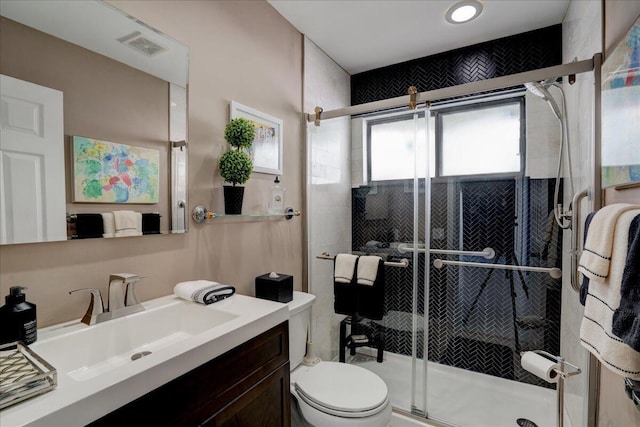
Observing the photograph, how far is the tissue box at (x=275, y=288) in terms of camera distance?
1.70 m

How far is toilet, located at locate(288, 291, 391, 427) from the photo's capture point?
4.70ft

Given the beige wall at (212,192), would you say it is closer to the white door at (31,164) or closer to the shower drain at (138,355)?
the white door at (31,164)

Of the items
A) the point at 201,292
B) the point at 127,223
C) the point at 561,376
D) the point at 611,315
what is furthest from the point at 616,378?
the point at 127,223

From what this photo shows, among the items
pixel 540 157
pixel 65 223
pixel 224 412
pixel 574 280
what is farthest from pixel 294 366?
pixel 540 157

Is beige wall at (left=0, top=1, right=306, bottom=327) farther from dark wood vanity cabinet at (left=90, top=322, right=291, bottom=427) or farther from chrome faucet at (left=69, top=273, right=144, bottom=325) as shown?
dark wood vanity cabinet at (left=90, top=322, right=291, bottom=427)

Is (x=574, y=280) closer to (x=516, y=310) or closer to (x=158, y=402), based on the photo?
(x=516, y=310)

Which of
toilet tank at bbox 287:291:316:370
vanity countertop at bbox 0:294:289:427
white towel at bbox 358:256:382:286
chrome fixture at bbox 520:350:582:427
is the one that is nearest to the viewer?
vanity countertop at bbox 0:294:289:427

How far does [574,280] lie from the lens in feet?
5.02

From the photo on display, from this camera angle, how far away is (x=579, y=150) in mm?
1647

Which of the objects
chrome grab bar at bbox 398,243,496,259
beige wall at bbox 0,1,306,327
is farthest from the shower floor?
beige wall at bbox 0,1,306,327

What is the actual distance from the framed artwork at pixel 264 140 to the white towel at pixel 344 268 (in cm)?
72

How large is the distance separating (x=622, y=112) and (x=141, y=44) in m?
1.90


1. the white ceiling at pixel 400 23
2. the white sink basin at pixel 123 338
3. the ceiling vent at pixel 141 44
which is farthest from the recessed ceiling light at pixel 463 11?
the white sink basin at pixel 123 338

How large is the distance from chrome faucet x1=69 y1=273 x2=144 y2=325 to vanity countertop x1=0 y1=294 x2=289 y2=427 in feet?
0.09
